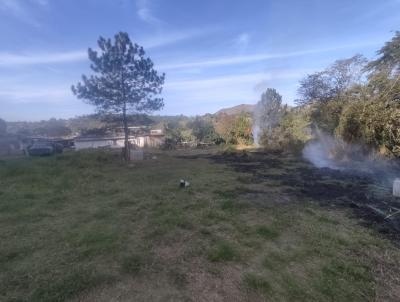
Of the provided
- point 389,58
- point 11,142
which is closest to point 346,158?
point 389,58

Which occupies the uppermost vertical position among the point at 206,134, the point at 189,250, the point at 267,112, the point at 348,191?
the point at 267,112

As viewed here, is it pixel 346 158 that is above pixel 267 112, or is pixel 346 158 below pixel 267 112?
below

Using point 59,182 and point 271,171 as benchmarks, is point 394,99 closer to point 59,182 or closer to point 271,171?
point 271,171

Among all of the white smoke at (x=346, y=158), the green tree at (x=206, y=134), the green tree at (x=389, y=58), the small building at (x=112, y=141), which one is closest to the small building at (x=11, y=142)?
the small building at (x=112, y=141)

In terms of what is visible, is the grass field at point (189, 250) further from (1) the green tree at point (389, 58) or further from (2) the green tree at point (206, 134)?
(2) the green tree at point (206, 134)

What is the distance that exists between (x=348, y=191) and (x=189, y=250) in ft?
19.1

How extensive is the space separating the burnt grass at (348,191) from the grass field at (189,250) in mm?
380

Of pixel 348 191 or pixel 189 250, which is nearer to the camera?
pixel 189 250

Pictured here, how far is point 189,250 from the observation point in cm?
375

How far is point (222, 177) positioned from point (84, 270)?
6975 mm

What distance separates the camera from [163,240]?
161 inches

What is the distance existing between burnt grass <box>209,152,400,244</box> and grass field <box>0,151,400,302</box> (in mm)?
380

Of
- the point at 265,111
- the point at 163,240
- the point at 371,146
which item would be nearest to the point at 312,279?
the point at 163,240

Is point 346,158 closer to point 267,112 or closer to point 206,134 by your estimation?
point 267,112
